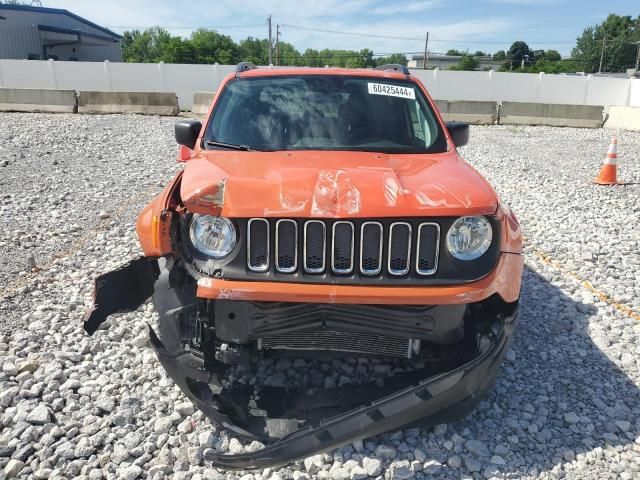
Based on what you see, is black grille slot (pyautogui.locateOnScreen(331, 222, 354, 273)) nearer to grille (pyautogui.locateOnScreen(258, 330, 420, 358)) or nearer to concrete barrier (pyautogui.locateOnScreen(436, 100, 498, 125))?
grille (pyautogui.locateOnScreen(258, 330, 420, 358))

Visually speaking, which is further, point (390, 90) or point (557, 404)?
point (390, 90)

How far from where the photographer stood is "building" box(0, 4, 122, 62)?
115 ft

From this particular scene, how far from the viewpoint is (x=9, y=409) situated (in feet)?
9.39

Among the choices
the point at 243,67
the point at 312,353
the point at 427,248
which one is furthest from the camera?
the point at 243,67

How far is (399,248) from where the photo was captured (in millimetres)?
2461

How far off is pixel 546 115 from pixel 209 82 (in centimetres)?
1352

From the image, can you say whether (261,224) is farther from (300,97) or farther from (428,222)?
(300,97)

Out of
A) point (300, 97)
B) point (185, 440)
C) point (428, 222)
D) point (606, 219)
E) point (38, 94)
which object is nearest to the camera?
point (428, 222)

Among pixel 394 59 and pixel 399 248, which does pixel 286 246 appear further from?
pixel 394 59

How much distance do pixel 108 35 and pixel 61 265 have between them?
158ft

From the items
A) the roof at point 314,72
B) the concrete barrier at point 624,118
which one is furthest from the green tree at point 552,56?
the roof at point 314,72

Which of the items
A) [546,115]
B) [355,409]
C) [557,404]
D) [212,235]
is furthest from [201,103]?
[355,409]

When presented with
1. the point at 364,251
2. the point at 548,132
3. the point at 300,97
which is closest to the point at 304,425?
the point at 364,251

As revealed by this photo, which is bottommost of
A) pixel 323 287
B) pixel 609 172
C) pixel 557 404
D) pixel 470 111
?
pixel 557 404
